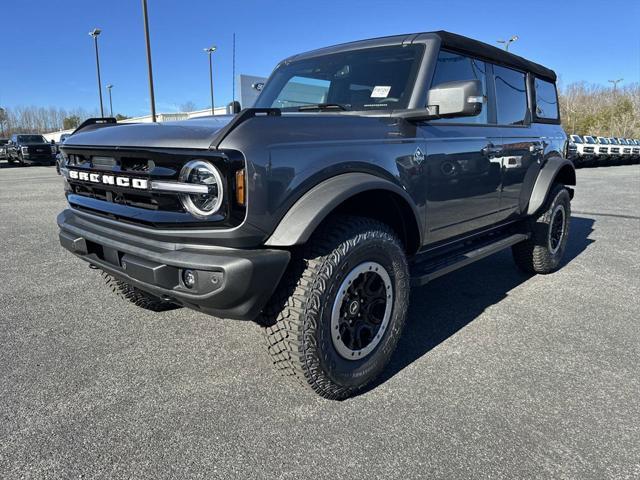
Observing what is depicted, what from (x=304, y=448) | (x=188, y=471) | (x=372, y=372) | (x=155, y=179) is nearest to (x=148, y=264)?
(x=155, y=179)

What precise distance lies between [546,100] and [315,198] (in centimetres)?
379

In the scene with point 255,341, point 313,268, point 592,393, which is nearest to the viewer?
point 313,268

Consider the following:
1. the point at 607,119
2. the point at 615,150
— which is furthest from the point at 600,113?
the point at 615,150

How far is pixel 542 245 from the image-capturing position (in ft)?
14.8

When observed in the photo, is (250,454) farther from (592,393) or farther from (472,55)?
(472,55)

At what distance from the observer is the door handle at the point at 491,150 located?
3406 millimetres

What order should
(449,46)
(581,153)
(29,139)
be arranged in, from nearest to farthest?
(449,46) → (581,153) → (29,139)

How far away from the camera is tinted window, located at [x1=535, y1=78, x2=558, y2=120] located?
4609 mm

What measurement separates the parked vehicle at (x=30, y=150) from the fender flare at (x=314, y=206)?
26.3 metres

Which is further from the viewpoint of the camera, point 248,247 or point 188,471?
point 248,247

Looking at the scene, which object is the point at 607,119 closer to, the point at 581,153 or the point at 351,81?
the point at 581,153

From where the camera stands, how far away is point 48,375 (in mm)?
2635

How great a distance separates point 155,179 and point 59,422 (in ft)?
4.09

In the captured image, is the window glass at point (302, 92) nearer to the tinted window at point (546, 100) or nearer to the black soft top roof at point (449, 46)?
the black soft top roof at point (449, 46)
